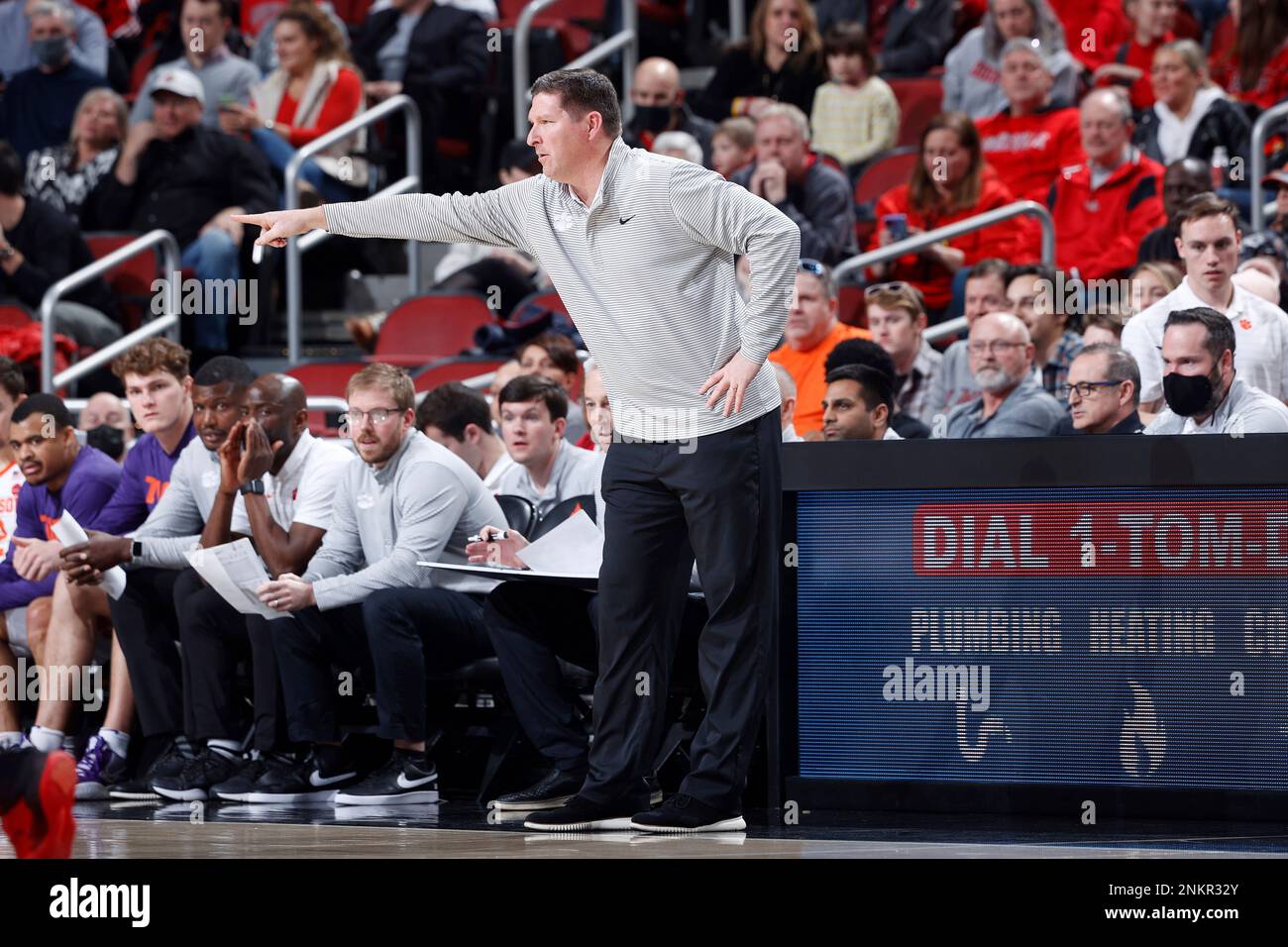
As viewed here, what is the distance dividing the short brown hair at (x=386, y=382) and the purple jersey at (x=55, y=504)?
51.2 inches

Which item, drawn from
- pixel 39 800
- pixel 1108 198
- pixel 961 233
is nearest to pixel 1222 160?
pixel 1108 198

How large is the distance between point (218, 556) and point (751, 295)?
7.48 feet

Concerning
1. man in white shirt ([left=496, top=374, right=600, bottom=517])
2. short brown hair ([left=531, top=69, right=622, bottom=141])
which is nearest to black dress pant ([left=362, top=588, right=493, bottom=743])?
man in white shirt ([left=496, top=374, right=600, bottom=517])

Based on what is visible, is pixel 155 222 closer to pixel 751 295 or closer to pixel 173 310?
pixel 173 310

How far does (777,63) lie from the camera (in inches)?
448

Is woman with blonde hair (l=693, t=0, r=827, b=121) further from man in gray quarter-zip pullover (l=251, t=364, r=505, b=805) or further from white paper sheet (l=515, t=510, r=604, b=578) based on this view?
white paper sheet (l=515, t=510, r=604, b=578)

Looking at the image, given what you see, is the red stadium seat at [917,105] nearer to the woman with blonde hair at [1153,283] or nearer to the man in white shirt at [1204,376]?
the woman with blonde hair at [1153,283]

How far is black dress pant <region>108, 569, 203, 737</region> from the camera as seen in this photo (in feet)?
22.2

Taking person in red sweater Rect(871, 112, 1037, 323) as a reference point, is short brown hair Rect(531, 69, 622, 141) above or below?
below

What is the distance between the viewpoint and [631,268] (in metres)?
4.98

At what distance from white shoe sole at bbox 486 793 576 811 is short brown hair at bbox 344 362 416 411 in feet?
5.02

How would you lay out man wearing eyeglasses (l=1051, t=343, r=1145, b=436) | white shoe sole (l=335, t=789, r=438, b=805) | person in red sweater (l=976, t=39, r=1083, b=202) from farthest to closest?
person in red sweater (l=976, t=39, r=1083, b=202) < man wearing eyeglasses (l=1051, t=343, r=1145, b=436) < white shoe sole (l=335, t=789, r=438, b=805)

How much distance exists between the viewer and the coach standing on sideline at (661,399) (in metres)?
4.95
